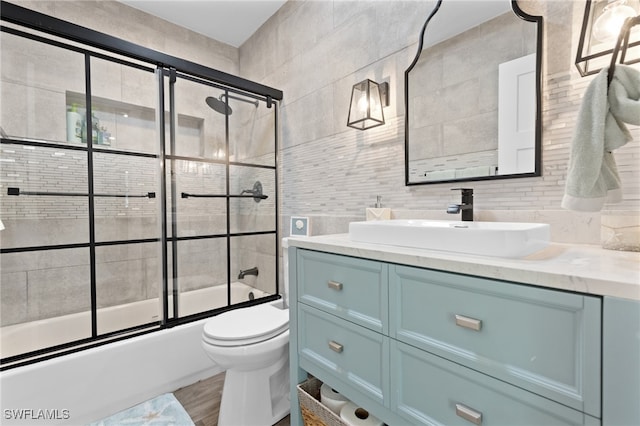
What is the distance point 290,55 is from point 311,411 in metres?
2.27

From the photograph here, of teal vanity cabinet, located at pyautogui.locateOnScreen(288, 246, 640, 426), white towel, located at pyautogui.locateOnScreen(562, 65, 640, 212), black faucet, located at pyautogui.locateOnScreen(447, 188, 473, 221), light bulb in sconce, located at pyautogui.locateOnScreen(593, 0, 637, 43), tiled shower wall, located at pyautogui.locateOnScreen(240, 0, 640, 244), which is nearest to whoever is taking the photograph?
teal vanity cabinet, located at pyautogui.locateOnScreen(288, 246, 640, 426)

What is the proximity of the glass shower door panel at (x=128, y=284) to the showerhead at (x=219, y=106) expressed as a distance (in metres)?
1.06

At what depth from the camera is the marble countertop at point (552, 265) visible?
556 millimetres

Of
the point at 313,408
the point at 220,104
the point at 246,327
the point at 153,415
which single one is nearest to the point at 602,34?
the point at 313,408

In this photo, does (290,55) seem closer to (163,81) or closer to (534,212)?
(163,81)

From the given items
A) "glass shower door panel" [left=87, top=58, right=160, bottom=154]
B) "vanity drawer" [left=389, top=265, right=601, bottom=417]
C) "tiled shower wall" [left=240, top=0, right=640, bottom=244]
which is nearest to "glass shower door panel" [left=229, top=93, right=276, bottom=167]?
"tiled shower wall" [left=240, top=0, right=640, bottom=244]

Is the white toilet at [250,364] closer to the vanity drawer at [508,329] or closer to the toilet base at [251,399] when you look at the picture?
the toilet base at [251,399]

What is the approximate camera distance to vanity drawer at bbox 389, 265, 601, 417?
573mm

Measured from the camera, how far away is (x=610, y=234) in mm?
885

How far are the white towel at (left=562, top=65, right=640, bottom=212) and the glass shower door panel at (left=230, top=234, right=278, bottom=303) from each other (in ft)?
6.47

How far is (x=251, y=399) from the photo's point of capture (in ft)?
4.55

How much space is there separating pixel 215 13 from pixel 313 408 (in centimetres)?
280

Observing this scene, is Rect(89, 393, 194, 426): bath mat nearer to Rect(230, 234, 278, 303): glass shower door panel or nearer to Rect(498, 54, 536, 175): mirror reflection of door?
Rect(230, 234, 278, 303): glass shower door panel

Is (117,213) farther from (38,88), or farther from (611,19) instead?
(611,19)
